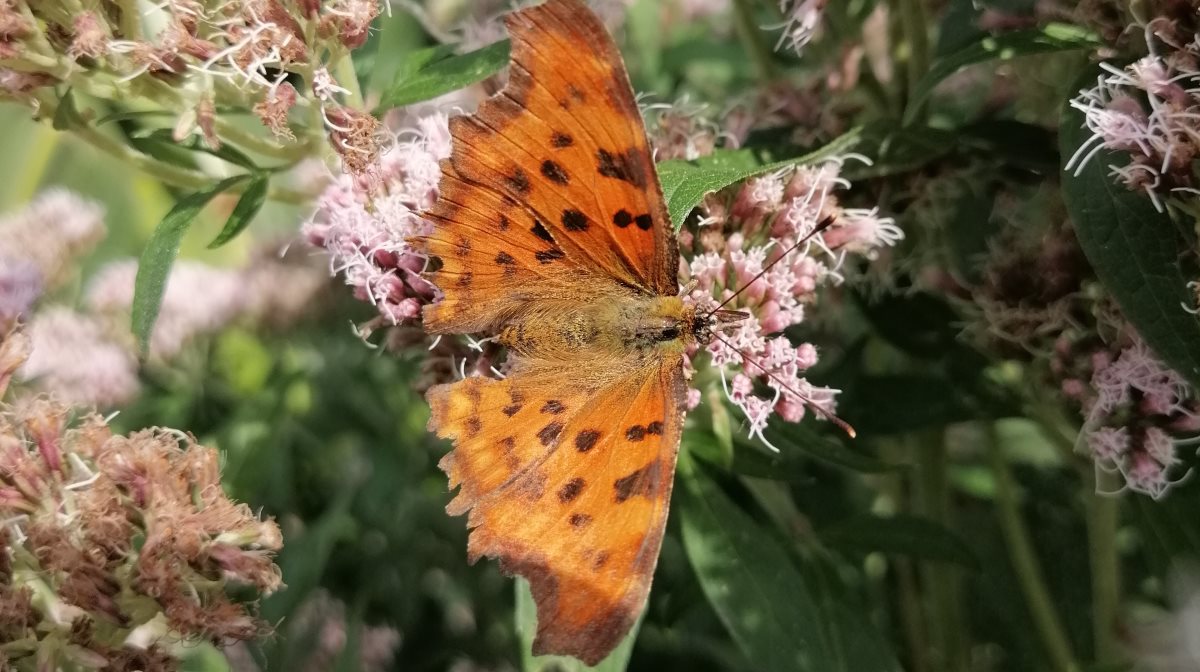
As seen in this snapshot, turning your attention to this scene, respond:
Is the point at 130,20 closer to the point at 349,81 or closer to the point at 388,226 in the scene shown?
the point at 349,81

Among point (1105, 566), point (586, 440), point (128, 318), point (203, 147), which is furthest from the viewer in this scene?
point (128, 318)

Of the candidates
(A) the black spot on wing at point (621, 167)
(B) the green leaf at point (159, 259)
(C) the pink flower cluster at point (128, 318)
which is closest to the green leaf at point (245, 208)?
(B) the green leaf at point (159, 259)

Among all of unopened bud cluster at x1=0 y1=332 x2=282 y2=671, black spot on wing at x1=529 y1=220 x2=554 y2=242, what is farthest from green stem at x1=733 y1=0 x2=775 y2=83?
unopened bud cluster at x1=0 y1=332 x2=282 y2=671

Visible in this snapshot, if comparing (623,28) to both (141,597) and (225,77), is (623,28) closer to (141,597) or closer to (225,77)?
(225,77)

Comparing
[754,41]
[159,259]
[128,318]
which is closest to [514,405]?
[159,259]

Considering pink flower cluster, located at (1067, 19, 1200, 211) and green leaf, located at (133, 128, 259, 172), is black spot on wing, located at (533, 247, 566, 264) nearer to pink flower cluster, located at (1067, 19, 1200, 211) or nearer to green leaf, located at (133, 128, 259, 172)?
green leaf, located at (133, 128, 259, 172)

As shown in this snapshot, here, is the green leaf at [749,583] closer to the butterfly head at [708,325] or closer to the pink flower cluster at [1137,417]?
the butterfly head at [708,325]

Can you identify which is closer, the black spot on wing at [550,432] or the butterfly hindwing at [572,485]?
the butterfly hindwing at [572,485]
